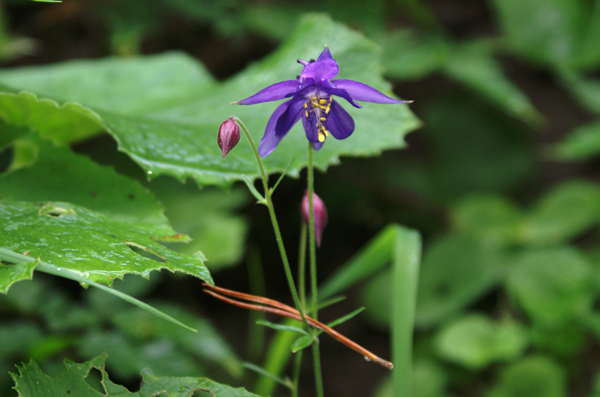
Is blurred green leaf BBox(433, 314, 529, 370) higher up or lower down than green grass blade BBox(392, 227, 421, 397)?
higher up

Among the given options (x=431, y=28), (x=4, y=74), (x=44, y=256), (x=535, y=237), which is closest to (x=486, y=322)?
(x=535, y=237)

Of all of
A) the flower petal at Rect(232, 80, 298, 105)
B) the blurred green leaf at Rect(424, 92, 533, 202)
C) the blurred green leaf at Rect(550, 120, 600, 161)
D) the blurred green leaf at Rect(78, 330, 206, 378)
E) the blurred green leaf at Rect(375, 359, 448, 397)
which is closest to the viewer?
the flower petal at Rect(232, 80, 298, 105)

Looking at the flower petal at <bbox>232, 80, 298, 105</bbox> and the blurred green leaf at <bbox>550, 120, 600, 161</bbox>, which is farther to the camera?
the blurred green leaf at <bbox>550, 120, 600, 161</bbox>

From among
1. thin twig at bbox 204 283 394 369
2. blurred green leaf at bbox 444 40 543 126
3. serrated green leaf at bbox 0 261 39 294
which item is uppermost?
blurred green leaf at bbox 444 40 543 126

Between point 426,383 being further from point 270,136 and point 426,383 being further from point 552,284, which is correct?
point 270,136

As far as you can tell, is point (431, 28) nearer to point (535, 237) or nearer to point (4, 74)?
point (535, 237)

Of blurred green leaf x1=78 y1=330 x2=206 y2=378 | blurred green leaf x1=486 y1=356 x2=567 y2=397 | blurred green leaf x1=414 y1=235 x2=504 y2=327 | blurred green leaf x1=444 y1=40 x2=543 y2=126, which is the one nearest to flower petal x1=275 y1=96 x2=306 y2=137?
blurred green leaf x1=78 y1=330 x2=206 y2=378

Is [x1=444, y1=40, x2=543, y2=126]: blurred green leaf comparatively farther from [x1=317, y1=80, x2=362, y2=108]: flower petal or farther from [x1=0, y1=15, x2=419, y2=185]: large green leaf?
[x1=317, y1=80, x2=362, y2=108]: flower petal
